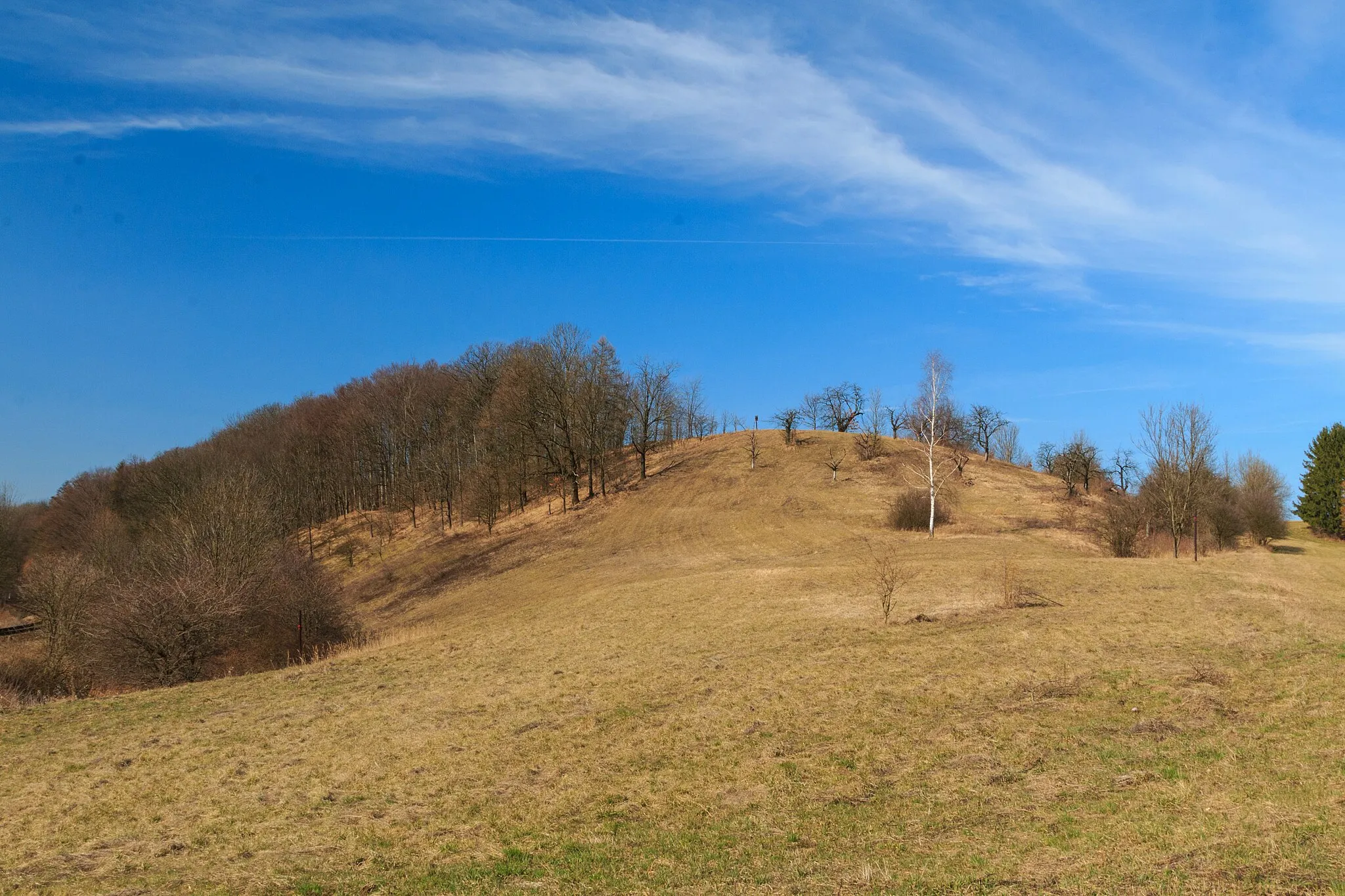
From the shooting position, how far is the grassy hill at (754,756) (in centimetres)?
938

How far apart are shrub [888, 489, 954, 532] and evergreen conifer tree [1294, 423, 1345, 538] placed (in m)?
36.7

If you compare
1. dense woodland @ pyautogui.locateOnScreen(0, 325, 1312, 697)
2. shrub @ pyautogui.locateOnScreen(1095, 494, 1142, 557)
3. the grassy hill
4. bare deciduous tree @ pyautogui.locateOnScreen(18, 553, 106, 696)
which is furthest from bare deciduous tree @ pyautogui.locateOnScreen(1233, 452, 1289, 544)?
bare deciduous tree @ pyautogui.locateOnScreen(18, 553, 106, 696)

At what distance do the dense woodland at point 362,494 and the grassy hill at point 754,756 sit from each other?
6.22 metres

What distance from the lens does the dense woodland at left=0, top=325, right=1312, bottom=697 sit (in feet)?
103

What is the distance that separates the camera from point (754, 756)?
13.9 metres

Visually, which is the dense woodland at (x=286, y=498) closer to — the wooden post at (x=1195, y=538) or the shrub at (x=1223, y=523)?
the wooden post at (x=1195, y=538)

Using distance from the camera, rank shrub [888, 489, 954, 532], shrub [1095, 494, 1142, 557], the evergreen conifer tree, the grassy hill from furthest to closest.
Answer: the evergreen conifer tree
shrub [888, 489, 954, 532]
shrub [1095, 494, 1142, 557]
the grassy hill

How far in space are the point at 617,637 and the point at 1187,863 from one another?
59.5 feet

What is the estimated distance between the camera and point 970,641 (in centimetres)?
2061

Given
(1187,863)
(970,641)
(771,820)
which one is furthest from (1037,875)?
(970,641)

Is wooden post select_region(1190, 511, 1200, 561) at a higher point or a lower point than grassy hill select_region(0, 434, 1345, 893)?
higher

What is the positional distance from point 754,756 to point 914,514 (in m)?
42.2

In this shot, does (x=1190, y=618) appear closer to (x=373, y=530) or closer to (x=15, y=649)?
(x=15, y=649)

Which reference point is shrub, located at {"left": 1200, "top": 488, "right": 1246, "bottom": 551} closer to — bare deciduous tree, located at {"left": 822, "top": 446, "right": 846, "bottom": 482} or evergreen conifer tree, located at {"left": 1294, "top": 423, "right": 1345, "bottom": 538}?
evergreen conifer tree, located at {"left": 1294, "top": 423, "right": 1345, "bottom": 538}
